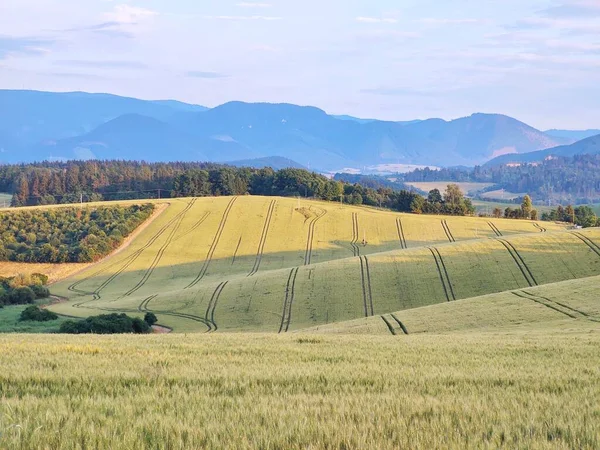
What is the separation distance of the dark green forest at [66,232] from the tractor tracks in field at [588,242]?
67.3m

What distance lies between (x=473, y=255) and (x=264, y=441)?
67.8 m

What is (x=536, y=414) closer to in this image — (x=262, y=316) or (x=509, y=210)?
(x=262, y=316)

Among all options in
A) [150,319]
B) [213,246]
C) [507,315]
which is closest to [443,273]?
[507,315]

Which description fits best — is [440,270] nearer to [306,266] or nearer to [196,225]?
[306,266]

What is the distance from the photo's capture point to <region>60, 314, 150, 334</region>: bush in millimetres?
44000

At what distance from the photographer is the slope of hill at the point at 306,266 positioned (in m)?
58.9

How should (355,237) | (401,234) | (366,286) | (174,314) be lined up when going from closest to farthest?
(174,314) < (366,286) < (355,237) < (401,234)

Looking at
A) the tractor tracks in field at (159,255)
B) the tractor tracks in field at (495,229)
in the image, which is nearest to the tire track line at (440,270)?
the tractor tracks in field at (495,229)

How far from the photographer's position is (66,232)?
106125mm

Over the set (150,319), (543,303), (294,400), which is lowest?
(150,319)

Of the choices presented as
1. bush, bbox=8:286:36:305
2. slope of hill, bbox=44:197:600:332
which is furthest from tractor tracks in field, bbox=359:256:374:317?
bush, bbox=8:286:36:305

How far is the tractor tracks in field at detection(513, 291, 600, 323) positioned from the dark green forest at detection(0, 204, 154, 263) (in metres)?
69.9

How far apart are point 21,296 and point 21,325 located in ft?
78.9

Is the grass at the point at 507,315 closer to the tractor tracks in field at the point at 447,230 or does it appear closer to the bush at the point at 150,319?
the bush at the point at 150,319
